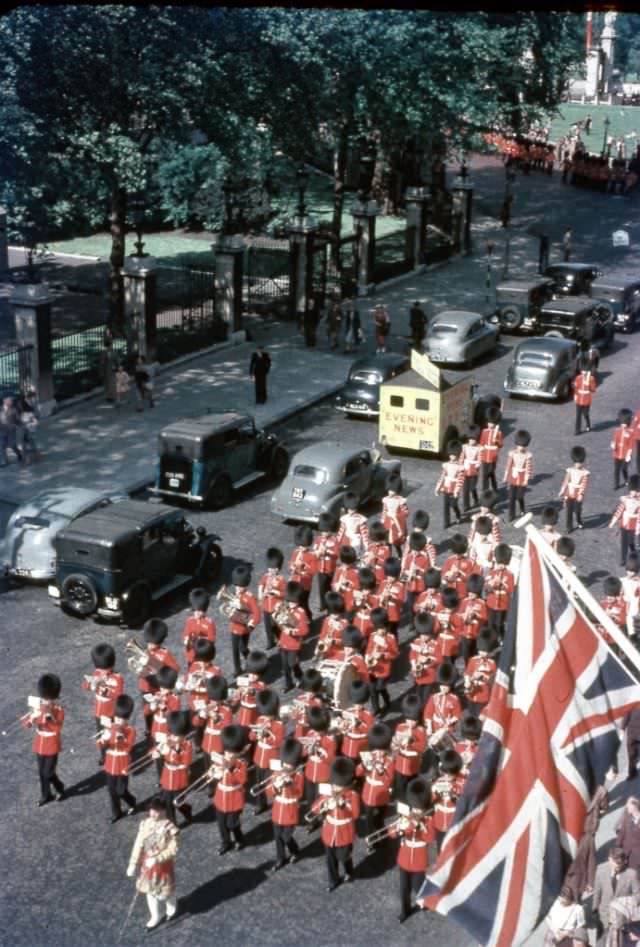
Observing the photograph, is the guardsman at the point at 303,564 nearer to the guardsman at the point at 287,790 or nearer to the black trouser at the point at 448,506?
the black trouser at the point at 448,506

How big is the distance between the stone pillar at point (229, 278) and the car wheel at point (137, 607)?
17.2m

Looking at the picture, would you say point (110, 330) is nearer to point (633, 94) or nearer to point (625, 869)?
point (625, 869)

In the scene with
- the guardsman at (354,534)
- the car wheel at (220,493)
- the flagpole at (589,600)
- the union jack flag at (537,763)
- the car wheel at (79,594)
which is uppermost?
the flagpole at (589,600)

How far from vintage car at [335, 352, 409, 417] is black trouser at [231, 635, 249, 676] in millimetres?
11969

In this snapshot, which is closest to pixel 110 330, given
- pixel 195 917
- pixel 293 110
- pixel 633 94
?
pixel 293 110

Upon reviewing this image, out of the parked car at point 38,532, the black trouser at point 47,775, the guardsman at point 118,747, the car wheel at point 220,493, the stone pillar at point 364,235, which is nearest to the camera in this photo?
the guardsman at point 118,747

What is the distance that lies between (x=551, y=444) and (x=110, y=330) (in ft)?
38.8

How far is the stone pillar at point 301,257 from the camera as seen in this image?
37.0 meters

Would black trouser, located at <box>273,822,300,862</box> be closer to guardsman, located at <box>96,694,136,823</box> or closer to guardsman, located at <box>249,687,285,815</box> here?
guardsman, located at <box>249,687,285,815</box>

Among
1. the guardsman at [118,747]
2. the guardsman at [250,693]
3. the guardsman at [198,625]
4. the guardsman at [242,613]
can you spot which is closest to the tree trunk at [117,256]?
the guardsman at [242,613]

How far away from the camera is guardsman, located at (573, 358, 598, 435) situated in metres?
26.9

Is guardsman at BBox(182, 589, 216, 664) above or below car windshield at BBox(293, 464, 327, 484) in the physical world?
above

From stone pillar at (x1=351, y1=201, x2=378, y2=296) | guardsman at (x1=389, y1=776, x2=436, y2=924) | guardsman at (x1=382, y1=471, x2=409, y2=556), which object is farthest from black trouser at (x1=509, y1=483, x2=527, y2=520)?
stone pillar at (x1=351, y1=201, x2=378, y2=296)

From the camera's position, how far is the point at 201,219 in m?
48.6
